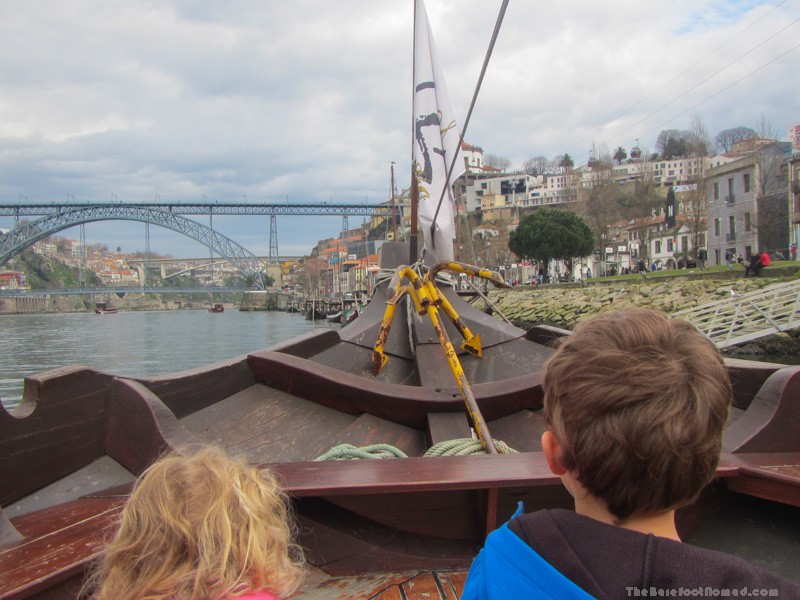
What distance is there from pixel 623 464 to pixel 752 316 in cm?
1719

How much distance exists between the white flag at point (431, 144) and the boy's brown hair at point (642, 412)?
493 centimetres

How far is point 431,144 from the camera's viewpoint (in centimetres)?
641

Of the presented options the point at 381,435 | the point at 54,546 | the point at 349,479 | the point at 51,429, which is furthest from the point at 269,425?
the point at 54,546

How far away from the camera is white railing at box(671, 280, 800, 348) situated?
14680mm

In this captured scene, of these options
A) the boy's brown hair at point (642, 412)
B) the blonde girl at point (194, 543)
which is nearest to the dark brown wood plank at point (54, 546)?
the blonde girl at point (194, 543)

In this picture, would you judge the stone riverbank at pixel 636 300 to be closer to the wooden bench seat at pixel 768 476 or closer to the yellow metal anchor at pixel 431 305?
the yellow metal anchor at pixel 431 305

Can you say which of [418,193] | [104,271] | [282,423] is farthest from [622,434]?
[104,271]

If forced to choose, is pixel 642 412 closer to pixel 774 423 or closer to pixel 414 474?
pixel 414 474

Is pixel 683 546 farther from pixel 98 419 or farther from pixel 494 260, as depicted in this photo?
pixel 494 260

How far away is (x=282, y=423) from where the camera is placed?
10.8 ft

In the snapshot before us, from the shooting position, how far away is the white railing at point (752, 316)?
14.7 m

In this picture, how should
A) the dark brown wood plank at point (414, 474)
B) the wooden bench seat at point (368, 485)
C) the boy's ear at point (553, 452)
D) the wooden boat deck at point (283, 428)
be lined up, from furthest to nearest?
1. the wooden boat deck at point (283, 428)
2. the dark brown wood plank at point (414, 474)
3. the wooden bench seat at point (368, 485)
4. the boy's ear at point (553, 452)

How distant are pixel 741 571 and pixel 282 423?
2778mm

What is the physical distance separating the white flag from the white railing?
10776mm
